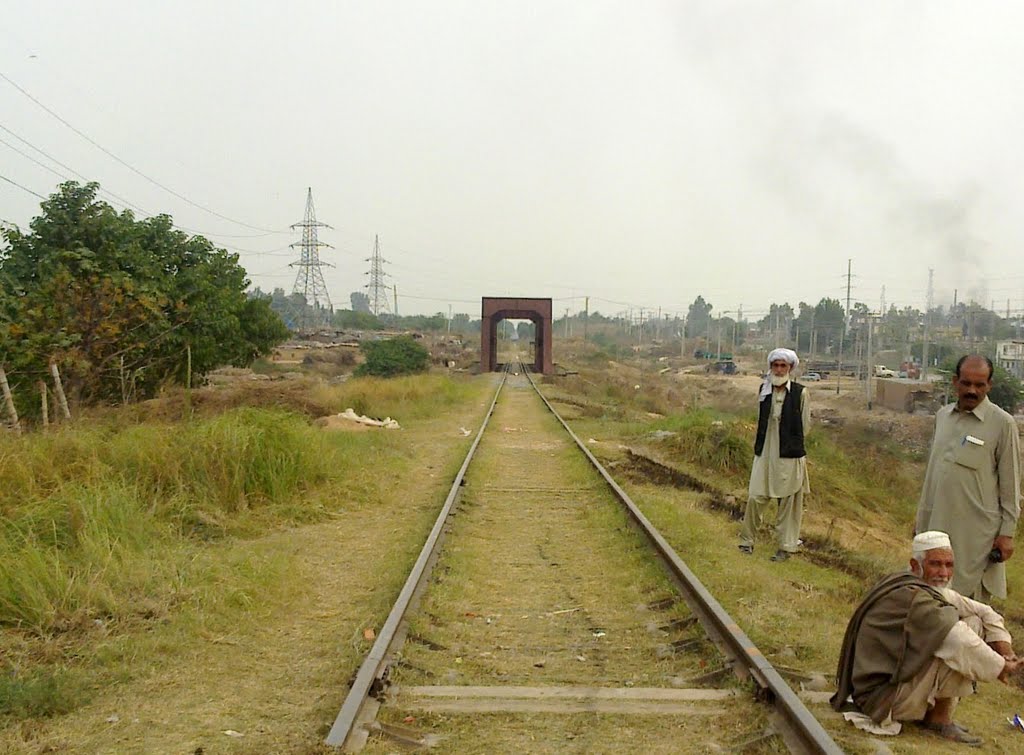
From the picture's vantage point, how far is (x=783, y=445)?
716cm

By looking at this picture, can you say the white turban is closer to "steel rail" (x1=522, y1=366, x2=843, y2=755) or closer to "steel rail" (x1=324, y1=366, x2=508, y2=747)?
"steel rail" (x1=522, y1=366, x2=843, y2=755)

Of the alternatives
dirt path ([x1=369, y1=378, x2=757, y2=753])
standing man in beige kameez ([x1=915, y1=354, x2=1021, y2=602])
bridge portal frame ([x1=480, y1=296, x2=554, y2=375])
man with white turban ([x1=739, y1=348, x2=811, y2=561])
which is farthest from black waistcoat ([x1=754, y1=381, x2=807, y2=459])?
bridge portal frame ([x1=480, y1=296, x2=554, y2=375])

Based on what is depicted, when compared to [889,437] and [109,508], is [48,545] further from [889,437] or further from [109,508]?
[889,437]

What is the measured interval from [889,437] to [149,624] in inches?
1157

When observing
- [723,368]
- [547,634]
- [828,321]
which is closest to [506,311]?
[723,368]

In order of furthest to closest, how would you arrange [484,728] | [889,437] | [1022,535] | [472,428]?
[889,437] < [472,428] < [1022,535] < [484,728]

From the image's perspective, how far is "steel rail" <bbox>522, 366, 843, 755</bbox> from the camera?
357 cm

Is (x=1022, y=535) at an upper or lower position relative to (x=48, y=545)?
lower

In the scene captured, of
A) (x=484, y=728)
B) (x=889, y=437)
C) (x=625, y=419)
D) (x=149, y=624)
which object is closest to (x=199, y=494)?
(x=149, y=624)

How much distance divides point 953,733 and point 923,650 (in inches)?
18.4

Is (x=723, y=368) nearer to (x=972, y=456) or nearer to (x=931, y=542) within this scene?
(x=972, y=456)

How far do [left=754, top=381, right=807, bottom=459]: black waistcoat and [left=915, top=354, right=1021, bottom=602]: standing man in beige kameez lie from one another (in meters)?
2.13

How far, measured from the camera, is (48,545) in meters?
6.31

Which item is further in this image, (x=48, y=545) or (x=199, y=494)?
(x=199, y=494)
